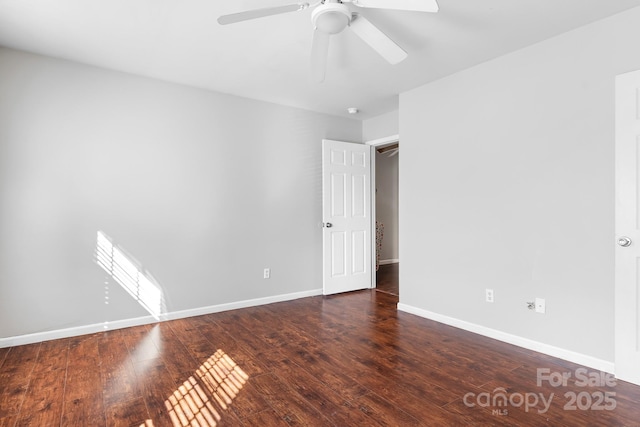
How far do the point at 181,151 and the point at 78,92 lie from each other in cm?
102

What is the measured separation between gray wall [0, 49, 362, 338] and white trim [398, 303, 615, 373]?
1718 millimetres

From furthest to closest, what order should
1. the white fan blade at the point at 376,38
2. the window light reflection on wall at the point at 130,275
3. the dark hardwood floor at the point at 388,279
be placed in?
the dark hardwood floor at the point at 388,279 → the window light reflection on wall at the point at 130,275 → the white fan blade at the point at 376,38

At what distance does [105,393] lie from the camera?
2.17 metres

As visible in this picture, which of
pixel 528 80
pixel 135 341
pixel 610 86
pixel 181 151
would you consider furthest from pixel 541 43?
pixel 135 341

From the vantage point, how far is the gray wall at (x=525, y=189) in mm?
2455

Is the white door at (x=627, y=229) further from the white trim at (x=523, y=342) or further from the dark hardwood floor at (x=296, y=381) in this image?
the dark hardwood floor at (x=296, y=381)

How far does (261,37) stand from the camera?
8.83ft

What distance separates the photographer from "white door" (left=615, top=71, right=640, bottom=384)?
227 centimetres

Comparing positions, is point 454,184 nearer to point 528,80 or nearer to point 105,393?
point 528,80

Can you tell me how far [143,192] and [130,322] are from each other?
4.31ft

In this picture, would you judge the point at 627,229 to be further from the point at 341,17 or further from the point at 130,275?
the point at 130,275

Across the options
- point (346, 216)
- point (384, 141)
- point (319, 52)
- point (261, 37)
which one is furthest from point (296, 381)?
point (384, 141)

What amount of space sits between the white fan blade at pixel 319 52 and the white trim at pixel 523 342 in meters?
2.62

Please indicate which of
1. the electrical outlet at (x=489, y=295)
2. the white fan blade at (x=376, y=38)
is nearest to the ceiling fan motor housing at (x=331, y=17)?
the white fan blade at (x=376, y=38)
